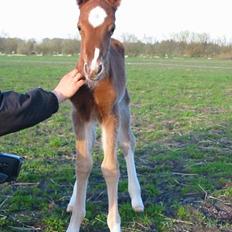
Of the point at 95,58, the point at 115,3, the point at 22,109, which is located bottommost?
the point at 22,109

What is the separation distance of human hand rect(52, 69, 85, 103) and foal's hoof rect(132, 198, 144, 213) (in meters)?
1.66

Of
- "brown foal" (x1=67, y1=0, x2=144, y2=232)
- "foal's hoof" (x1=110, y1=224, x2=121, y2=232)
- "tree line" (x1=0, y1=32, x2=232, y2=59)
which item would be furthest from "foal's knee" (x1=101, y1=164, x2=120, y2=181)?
"tree line" (x1=0, y1=32, x2=232, y2=59)

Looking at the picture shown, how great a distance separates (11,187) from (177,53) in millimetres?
58789

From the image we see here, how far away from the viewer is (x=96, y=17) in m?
3.68

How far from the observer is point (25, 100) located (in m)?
3.12

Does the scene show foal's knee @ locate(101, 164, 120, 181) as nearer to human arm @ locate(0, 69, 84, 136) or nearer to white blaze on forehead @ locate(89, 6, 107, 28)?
human arm @ locate(0, 69, 84, 136)

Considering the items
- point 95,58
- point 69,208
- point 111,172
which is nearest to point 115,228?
point 111,172

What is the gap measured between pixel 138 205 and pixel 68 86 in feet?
5.71

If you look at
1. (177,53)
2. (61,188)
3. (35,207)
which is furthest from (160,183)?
(177,53)

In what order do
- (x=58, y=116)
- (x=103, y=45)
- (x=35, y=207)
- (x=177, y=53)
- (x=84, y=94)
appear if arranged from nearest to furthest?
(x=103, y=45) → (x=84, y=94) → (x=35, y=207) → (x=58, y=116) → (x=177, y=53)

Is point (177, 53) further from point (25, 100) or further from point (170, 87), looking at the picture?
point (25, 100)

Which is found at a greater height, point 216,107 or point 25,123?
point 25,123

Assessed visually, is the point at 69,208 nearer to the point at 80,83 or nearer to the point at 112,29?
the point at 80,83

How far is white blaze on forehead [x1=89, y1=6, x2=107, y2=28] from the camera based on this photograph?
3668 mm
